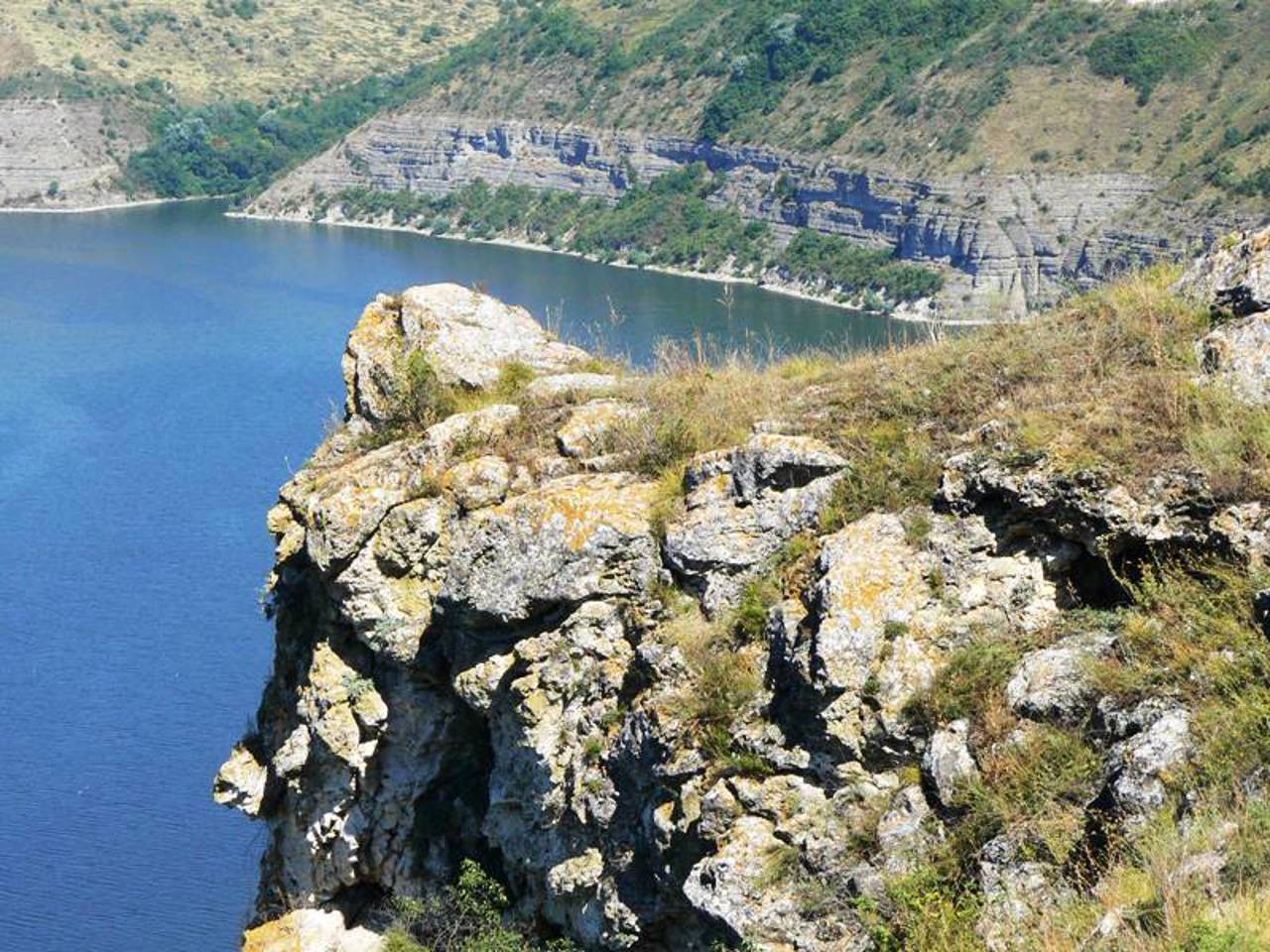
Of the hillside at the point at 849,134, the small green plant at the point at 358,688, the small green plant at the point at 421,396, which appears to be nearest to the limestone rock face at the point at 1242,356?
the small green plant at the point at 421,396

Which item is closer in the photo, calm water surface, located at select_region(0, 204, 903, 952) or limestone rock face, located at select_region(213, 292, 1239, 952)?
limestone rock face, located at select_region(213, 292, 1239, 952)

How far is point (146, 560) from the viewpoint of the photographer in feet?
112

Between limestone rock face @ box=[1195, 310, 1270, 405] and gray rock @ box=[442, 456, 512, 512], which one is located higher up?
limestone rock face @ box=[1195, 310, 1270, 405]

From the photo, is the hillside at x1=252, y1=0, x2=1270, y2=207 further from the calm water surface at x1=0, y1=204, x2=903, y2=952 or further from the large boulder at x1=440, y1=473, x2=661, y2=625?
the large boulder at x1=440, y1=473, x2=661, y2=625

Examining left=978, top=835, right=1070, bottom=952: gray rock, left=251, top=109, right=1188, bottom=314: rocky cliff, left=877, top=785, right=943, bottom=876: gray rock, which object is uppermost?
left=978, top=835, right=1070, bottom=952: gray rock

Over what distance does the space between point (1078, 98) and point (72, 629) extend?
212 feet

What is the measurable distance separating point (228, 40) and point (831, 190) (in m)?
63.3

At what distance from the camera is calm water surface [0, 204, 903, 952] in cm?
2212

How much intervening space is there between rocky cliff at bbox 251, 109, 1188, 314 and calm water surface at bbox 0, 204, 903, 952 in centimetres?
804

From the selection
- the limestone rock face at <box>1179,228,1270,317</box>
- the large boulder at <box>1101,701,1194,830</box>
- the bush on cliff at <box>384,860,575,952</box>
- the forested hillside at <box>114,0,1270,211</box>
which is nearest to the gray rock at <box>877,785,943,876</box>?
the large boulder at <box>1101,701,1194,830</box>

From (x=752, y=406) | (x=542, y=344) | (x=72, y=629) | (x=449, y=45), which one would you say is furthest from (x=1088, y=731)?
(x=449, y=45)

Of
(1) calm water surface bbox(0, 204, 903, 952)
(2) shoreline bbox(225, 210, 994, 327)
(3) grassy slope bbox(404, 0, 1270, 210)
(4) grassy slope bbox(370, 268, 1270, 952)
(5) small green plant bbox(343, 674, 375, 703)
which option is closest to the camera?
(4) grassy slope bbox(370, 268, 1270, 952)

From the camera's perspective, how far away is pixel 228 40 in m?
134

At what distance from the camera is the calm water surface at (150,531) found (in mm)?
22125
